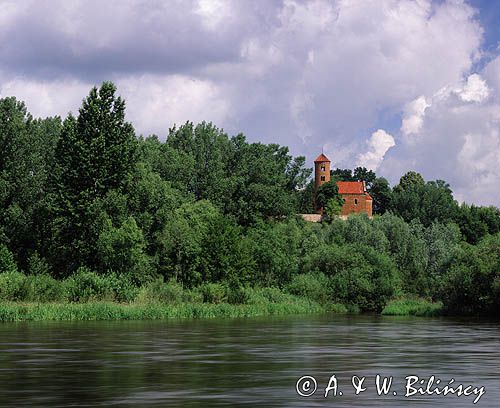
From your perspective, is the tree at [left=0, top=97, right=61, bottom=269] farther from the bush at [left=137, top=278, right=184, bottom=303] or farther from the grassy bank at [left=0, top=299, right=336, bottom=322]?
the grassy bank at [left=0, top=299, right=336, bottom=322]

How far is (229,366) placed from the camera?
29.8 m

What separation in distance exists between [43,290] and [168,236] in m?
24.1

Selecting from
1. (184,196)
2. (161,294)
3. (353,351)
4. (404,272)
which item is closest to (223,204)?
(184,196)

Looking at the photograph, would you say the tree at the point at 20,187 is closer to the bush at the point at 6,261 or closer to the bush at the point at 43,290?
the bush at the point at 6,261

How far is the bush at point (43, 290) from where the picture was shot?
227ft

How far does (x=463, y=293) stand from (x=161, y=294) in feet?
89.6

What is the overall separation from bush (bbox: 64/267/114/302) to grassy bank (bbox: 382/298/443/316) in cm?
2979

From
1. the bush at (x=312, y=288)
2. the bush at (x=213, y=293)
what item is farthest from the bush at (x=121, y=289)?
the bush at (x=312, y=288)

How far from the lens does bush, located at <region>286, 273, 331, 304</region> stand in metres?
94.9

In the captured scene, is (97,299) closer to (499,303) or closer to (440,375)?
(499,303)

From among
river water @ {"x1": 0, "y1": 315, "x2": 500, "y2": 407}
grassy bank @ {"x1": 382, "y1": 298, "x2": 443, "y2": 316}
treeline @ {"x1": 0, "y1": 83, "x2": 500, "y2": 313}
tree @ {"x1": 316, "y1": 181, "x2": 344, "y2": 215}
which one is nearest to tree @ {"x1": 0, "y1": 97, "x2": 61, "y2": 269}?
treeline @ {"x1": 0, "y1": 83, "x2": 500, "y2": 313}

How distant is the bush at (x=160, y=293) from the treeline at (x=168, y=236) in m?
1.89

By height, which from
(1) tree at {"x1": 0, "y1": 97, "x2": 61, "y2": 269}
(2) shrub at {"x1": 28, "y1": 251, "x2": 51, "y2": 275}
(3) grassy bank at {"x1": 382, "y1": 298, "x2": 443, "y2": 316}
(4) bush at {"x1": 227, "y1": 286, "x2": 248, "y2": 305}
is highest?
(1) tree at {"x1": 0, "y1": 97, "x2": 61, "y2": 269}

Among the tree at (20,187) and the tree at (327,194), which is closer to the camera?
the tree at (20,187)
